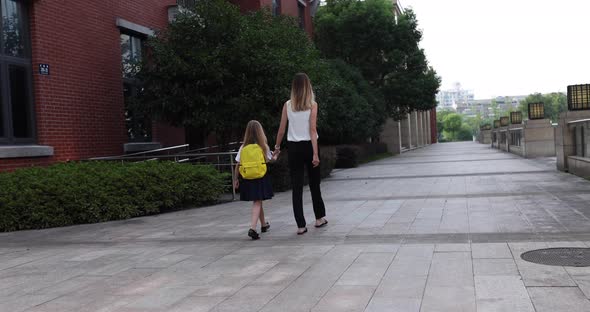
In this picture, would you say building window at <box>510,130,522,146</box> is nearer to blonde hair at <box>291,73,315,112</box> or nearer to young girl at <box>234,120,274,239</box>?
blonde hair at <box>291,73,315,112</box>

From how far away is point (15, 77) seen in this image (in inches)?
403

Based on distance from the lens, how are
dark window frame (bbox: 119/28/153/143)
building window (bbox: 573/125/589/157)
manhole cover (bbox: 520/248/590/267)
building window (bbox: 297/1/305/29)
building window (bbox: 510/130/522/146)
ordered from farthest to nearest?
building window (bbox: 297/1/305/29) → building window (bbox: 510/130/522/146) → dark window frame (bbox: 119/28/153/143) → building window (bbox: 573/125/589/157) → manhole cover (bbox: 520/248/590/267)

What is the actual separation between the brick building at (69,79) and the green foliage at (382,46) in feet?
54.7

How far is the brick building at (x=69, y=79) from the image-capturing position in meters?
10.2

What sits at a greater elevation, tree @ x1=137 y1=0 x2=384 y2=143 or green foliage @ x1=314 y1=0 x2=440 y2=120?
green foliage @ x1=314 y1=0 x2=440 y2=120

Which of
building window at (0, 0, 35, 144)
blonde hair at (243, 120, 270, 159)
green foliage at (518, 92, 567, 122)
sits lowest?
blonde hair at (243, 120, 270, 159)

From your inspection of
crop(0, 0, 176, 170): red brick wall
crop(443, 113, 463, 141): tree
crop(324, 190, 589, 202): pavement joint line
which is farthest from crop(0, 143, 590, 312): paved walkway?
crop(443, 113, 463, 141): tree

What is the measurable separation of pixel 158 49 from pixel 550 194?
8.56m

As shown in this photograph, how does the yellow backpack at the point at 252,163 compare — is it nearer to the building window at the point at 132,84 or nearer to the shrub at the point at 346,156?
the building window at the point at 132,84

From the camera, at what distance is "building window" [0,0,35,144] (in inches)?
391

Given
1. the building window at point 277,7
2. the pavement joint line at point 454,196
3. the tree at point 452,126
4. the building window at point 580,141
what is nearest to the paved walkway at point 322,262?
the pavement joint line at point 454,196

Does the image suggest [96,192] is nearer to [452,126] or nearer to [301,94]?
[301,94]

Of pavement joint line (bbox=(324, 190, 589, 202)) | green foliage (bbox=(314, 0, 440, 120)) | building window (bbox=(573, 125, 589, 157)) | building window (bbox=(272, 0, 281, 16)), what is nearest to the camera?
pavement joint line (bbox=(324, 190, 589, 202))

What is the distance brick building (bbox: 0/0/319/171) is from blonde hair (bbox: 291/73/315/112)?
5775mm
